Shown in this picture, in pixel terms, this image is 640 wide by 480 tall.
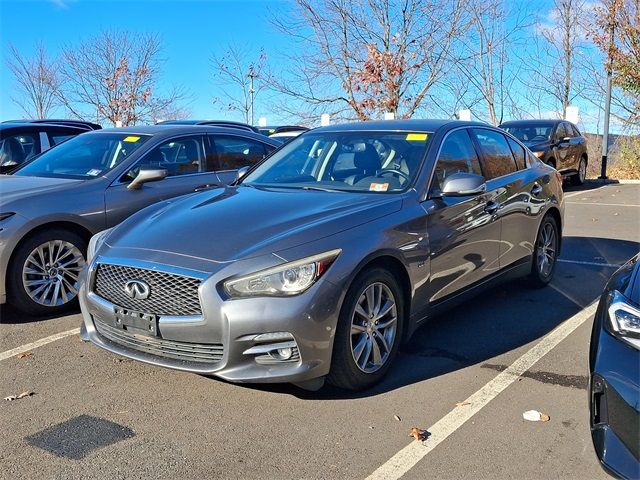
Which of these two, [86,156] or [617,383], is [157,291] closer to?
[617,383]

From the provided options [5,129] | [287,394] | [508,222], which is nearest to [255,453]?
[287,394]

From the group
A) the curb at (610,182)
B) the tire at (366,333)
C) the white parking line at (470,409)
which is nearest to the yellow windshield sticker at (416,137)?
the tire at (366,333)

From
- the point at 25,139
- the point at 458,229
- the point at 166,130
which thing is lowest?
the point at 458,229

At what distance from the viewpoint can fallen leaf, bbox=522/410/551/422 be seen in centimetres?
348

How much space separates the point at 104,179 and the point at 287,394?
3.09 m

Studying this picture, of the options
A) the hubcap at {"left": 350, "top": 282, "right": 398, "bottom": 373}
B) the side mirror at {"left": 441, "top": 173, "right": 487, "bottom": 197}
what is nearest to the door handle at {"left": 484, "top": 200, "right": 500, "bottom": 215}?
the side mirror at {"left": 441, "top": 173, "right": 487, "bottom": 197}

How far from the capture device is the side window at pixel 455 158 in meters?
4.60

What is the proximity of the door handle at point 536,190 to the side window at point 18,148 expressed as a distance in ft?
21.9

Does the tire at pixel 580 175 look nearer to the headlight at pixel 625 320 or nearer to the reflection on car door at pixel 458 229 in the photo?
the reflection on car door at pixel 458 229

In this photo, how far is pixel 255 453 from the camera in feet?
10.2

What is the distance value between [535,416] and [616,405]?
1008 mm

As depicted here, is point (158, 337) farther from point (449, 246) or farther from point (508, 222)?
point (508, 222)

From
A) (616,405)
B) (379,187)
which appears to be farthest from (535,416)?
(379,187)

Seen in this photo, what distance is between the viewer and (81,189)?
5609 mm
